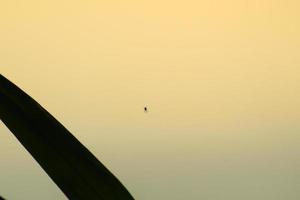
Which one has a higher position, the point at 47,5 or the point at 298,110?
the point at 47,5

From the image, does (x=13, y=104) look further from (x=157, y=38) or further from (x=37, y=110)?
(x=157, y=38)

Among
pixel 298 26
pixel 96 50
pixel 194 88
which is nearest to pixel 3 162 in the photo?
pixel 96 50

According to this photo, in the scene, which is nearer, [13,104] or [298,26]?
[13,104]

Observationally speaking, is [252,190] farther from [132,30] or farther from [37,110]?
[37,110]

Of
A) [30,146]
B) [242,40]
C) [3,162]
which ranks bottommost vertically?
[30,146]

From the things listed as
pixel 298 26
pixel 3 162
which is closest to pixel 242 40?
pixel 298 26

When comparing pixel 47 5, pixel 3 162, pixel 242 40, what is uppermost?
pixel 47 5
